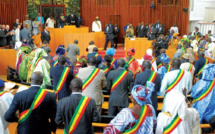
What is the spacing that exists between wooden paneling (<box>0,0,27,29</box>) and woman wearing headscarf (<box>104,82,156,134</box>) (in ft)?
45.8

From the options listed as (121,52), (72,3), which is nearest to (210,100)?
(121,52)

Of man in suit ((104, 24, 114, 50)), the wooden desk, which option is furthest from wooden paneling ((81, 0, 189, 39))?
the wooden desk

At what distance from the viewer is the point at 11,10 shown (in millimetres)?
16031

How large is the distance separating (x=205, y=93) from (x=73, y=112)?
276 centimetres

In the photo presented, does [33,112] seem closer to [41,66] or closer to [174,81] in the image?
[174,81]

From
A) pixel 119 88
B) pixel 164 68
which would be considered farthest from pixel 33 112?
pixel 164 68

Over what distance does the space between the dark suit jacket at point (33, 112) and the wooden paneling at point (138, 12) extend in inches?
580

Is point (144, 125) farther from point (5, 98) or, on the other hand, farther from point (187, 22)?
point (187, 22)

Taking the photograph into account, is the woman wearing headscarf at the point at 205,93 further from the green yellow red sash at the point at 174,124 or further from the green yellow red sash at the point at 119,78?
the green yellow red sash at the point at 174,124

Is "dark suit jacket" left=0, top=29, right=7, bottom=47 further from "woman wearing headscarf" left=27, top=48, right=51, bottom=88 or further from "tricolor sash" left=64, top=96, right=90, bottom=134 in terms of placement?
"tricolor sash" left=64, top=96, right=90, bottom=134

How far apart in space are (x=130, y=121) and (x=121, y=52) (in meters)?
11.7

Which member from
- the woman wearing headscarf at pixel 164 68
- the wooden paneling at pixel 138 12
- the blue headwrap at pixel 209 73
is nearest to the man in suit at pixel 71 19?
the wooden paneling at pixel 138 12

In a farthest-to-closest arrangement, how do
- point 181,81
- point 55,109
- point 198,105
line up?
point 198,105
point 181,81
point 55,109

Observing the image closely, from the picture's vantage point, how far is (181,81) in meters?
5.06
